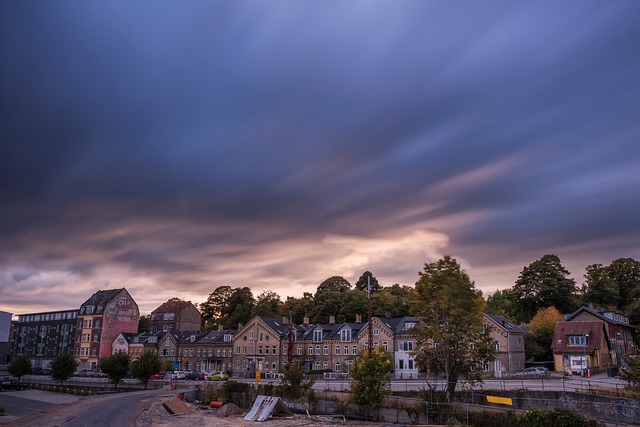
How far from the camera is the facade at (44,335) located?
408 feet

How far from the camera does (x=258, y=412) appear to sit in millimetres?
46375

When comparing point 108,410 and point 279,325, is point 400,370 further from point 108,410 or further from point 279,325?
point 108,410

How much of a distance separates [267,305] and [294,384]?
7786cm

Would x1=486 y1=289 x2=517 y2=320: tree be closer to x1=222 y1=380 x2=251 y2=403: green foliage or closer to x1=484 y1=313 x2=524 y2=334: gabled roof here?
x1=484 y1=313 x2=524 y2=334: gabled roof

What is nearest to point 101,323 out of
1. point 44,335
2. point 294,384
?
point 44,335

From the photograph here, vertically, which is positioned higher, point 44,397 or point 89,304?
point 89,304

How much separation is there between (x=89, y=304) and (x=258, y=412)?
3360 inches

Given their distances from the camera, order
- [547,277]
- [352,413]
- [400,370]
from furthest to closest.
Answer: [547,277] → [400,370] → [352,413]

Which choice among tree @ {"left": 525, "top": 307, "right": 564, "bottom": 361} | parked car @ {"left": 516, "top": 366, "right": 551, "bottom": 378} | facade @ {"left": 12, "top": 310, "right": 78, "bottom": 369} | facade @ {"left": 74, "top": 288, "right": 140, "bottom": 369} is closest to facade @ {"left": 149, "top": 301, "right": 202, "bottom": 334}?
facade @ {"left": 74, "top": 288, "right": 140, "bottom": 369}

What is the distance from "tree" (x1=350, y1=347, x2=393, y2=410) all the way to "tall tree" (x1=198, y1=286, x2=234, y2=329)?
357 ft

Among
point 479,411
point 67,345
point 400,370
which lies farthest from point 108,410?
point 67,345

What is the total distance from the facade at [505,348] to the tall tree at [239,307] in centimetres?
6727

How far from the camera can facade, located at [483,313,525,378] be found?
241 ft

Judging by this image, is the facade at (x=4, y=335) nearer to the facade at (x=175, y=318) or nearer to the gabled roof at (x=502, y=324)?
the facade at (x=175, y=318)
